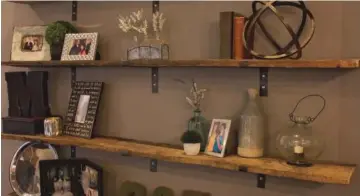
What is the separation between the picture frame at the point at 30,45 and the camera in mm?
2562

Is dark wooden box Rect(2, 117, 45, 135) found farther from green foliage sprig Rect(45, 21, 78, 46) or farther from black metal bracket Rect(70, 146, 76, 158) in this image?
green foliage sprig Rect(45, 21, 78, 46)

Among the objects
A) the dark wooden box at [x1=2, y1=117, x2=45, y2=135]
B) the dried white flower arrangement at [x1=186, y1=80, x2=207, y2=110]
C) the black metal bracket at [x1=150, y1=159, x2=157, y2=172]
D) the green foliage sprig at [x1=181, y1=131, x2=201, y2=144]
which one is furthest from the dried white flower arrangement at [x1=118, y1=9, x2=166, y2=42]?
the dark wooden box at [x1=2, y1=117, x2=45, y2=135]

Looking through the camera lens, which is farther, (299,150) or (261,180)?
(261,180)

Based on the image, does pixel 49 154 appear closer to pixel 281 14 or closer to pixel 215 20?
pixel 215 20

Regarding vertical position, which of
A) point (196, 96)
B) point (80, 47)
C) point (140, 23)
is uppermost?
point (140, 23)

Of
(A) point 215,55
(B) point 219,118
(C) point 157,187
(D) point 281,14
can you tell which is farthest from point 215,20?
(C) point 157,187

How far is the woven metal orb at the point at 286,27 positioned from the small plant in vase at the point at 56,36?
1112mm

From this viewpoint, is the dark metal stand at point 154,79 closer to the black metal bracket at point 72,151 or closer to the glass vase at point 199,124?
the glass vase at point 199,124

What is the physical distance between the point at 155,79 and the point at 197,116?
1.10 feet

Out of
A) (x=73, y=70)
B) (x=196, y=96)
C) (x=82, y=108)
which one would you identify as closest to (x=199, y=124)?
(x=196, y=96)

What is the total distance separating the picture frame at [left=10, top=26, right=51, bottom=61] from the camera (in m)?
2.56

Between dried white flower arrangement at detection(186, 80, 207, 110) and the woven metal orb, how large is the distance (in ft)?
1.19

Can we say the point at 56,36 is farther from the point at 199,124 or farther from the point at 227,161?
the point at 227,161

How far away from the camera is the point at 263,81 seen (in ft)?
6.68
